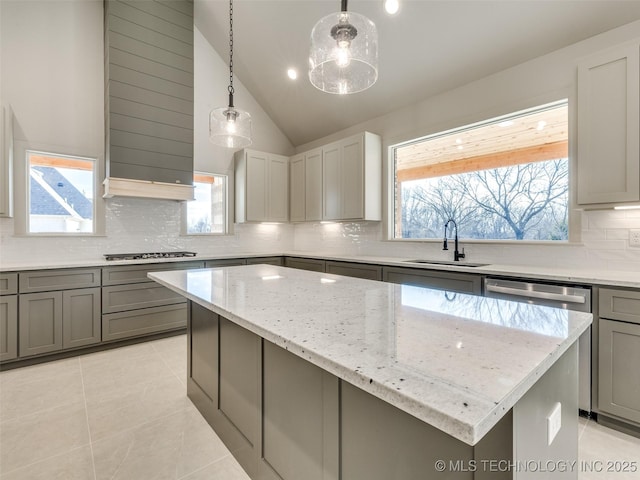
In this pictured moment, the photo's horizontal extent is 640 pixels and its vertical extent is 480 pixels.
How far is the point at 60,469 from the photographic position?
1664mm

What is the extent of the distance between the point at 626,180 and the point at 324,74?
213 cm

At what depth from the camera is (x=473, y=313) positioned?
3.86ft

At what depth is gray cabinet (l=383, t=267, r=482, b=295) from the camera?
2613mm

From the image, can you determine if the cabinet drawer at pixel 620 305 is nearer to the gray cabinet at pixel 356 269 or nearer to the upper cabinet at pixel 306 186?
the gray cabinet at pixel 356 269

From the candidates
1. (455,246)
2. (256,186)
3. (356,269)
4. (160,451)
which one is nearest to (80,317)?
(160,451)

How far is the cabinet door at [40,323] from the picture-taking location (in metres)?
2.89

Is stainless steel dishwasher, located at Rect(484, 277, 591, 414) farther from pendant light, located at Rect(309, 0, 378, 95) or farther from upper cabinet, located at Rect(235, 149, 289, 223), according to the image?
upper cabinet, located at Rect(235, 149, 289, 223)

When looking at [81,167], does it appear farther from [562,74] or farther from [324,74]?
[562,74]

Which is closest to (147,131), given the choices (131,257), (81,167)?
(81,167)

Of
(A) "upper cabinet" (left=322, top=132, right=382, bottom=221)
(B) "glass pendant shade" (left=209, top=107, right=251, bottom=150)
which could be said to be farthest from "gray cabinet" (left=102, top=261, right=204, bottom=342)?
(A) "upper cabinet" (left=322, top=132, right=382, bottom=221)

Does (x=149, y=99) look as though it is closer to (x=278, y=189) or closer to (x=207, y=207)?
(x=207, y=207)

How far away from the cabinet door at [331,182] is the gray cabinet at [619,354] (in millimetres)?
2954

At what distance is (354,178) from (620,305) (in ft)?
9.35

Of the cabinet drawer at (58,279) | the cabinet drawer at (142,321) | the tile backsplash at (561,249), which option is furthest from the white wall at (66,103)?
the tile backsplash at (561,249)
